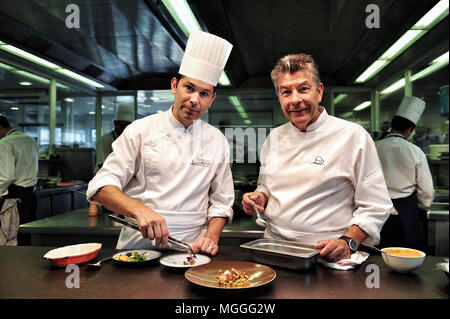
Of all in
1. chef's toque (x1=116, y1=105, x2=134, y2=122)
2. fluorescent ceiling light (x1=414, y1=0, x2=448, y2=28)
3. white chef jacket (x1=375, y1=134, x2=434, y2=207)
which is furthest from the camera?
chef's toque (x1=116, y1=105, x2=134, y2=122)

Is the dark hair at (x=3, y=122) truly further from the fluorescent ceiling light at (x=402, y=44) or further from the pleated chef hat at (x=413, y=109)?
the pleated chef hat at (x=413, y=109)

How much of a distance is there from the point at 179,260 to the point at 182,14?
186 cm

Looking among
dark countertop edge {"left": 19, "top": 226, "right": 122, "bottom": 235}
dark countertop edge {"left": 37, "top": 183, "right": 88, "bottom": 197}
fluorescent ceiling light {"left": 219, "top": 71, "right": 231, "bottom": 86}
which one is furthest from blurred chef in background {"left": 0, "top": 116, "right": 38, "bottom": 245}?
fluorescent ceiling light {"left": 219, "top": 71, "right": 231, "bottom": 86}

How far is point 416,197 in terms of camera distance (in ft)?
10.9

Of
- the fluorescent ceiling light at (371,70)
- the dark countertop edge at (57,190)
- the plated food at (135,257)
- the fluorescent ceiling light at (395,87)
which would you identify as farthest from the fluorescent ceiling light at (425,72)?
the dark countertop edge at (57,190)

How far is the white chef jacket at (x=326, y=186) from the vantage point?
142 cm

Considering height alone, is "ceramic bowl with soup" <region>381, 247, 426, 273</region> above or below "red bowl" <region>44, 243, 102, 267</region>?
above

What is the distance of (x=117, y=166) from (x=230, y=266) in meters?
0.74

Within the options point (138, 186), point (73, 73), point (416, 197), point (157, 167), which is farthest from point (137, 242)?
point (73, 73)

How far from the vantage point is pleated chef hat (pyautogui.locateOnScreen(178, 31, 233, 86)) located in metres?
1.62

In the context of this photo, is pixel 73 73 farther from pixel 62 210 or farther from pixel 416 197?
pixel 416 197

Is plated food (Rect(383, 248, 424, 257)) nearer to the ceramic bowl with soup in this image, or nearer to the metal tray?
the ceramic bowl with soup

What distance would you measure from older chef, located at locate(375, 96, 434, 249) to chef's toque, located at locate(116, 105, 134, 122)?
2978mm

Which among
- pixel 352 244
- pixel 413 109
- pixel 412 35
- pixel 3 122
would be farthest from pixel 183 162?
pixel 3 122
